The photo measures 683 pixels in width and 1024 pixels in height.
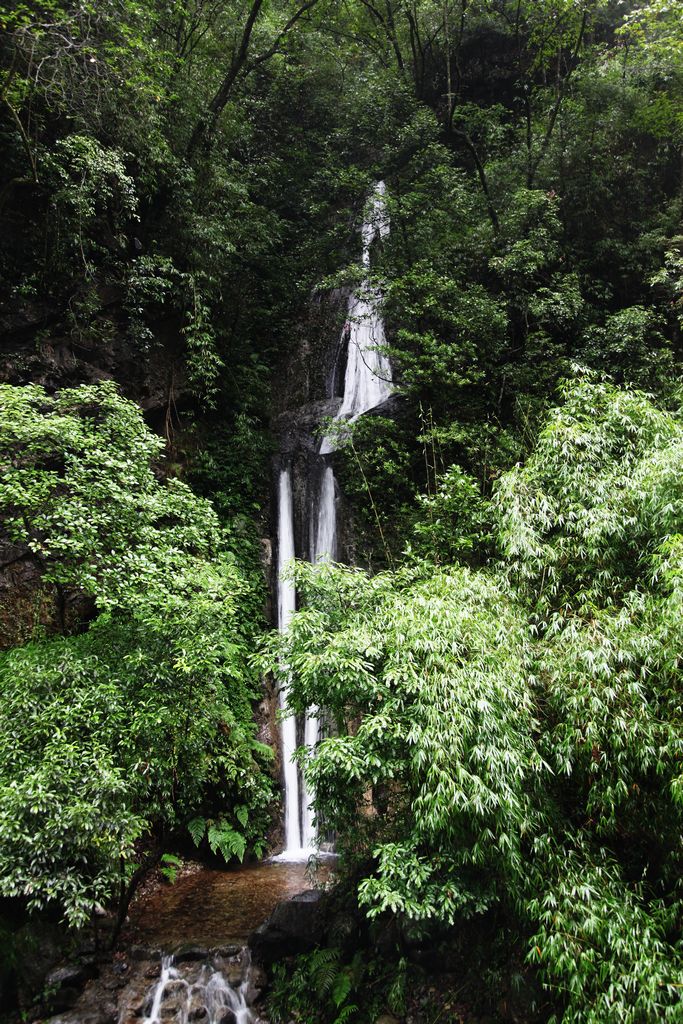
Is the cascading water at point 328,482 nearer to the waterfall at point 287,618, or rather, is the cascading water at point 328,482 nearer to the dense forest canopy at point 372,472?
the waterfall at point 287,618

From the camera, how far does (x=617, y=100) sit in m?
13.9

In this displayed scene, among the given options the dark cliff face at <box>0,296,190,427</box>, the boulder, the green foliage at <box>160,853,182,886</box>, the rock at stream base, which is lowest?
the green foliage at <box>160,853,182,886</box>

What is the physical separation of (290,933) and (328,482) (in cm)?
785

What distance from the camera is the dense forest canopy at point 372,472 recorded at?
5.03 metres

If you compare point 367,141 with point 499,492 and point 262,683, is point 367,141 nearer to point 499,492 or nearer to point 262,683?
point 499,492

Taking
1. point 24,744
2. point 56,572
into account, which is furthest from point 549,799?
point 56,572

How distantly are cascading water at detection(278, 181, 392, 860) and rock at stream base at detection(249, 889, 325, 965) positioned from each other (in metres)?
2.70

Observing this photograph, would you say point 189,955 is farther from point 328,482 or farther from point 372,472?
point 328,482

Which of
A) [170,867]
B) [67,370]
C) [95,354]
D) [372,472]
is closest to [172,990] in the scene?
[170,867]

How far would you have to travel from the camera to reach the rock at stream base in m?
6.58

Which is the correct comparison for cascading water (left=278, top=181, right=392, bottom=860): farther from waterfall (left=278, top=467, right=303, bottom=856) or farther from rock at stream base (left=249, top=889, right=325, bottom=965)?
rock at stream base (left=249, top=889, right=325, bottom=965)

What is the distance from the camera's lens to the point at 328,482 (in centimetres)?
1248

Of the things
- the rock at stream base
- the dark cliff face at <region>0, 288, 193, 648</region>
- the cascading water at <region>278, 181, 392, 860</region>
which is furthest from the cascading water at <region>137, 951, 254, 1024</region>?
the dark cliff face at <region>0, 288, 193, 648</region>

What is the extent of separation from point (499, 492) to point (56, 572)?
16.5 ft
